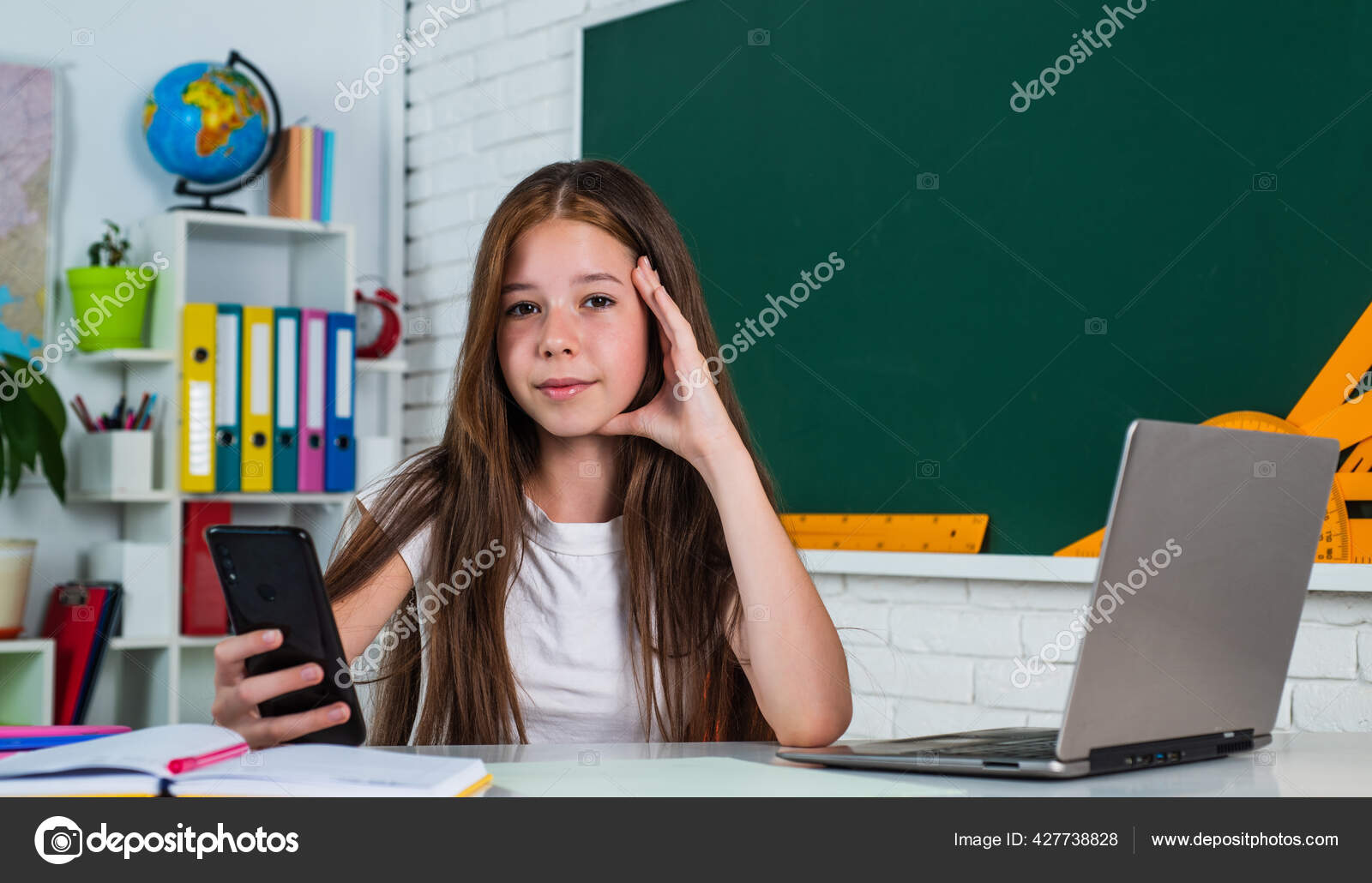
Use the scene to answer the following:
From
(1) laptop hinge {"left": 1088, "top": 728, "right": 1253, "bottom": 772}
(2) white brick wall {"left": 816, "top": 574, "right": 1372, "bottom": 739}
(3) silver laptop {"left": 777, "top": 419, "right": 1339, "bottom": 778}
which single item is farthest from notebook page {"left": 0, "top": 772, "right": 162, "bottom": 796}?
(2) white brick wall {"left": 816, "top": 574, "right": 1372, "bottom": 739}

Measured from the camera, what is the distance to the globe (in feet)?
9.27

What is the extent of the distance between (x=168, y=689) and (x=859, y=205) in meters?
1.76

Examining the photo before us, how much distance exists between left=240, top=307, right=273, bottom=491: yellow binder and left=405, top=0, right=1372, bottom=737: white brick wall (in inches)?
17.3

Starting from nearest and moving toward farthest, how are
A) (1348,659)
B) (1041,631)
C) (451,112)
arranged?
(1348,659) < (1041,631) < (451,112)

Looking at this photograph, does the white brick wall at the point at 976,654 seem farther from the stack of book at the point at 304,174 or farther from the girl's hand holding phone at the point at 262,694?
the stack of book at the point at 304,174

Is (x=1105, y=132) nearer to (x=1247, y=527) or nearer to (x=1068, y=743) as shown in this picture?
(x=1247, y=527)

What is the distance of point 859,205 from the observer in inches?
94.0

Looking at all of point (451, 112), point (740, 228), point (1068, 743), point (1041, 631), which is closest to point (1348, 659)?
point (1041, 631)

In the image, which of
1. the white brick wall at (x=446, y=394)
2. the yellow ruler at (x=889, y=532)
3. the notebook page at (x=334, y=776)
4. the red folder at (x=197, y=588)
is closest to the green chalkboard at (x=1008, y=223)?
the yellow ruler at (x=889, y=532)

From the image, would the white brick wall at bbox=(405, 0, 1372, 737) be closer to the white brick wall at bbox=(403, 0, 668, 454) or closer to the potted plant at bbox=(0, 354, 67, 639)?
the white brick wall at bbox=(403, 0, 668, 454)

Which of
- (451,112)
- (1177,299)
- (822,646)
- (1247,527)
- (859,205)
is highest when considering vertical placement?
(451,112)

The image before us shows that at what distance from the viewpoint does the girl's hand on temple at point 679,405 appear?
136cm

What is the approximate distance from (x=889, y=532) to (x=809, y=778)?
1.38m

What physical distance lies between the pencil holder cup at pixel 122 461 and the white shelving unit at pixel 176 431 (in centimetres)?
3
